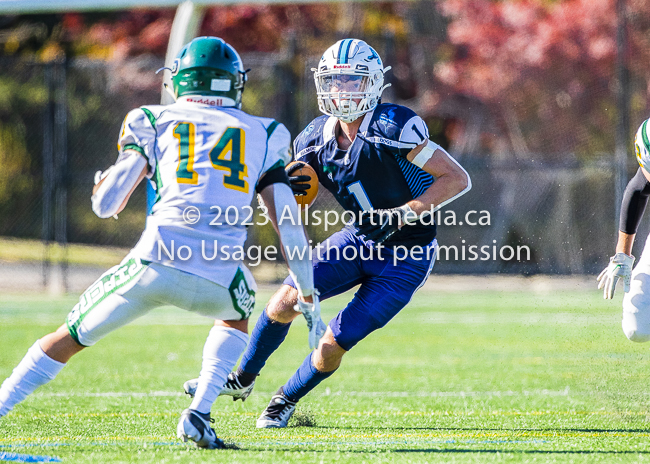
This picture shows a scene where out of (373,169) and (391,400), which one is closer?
(373,169)

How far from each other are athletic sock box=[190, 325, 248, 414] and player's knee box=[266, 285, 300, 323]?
2.43 ft

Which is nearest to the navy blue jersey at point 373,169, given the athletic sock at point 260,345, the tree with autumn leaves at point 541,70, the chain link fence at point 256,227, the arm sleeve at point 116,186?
the athletic sock at point 260,345

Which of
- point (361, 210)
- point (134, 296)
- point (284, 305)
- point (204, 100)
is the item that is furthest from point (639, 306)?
point (134, 296)

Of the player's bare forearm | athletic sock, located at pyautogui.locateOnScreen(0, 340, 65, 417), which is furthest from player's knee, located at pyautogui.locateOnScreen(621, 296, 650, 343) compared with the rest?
athletic sock, located at pyautogui.locateOnScreen(0, 340, 65, 417)

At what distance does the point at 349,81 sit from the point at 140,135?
4.50ft

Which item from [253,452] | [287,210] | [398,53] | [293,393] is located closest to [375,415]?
[293,393]

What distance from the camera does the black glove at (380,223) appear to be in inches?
165

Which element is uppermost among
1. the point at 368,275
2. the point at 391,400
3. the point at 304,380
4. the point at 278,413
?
the point at 368,275

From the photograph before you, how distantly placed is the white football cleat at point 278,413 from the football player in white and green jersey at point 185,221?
0.78 metres

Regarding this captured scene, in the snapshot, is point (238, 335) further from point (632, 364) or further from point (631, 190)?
point (632, 364)

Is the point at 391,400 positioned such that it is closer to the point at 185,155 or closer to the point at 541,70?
the point at 185,155

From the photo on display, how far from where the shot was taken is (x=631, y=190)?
4316mm

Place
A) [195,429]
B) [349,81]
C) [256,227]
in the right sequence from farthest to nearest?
[256,227]
[349,81]
[195,429]

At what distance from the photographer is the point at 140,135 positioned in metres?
3.28
